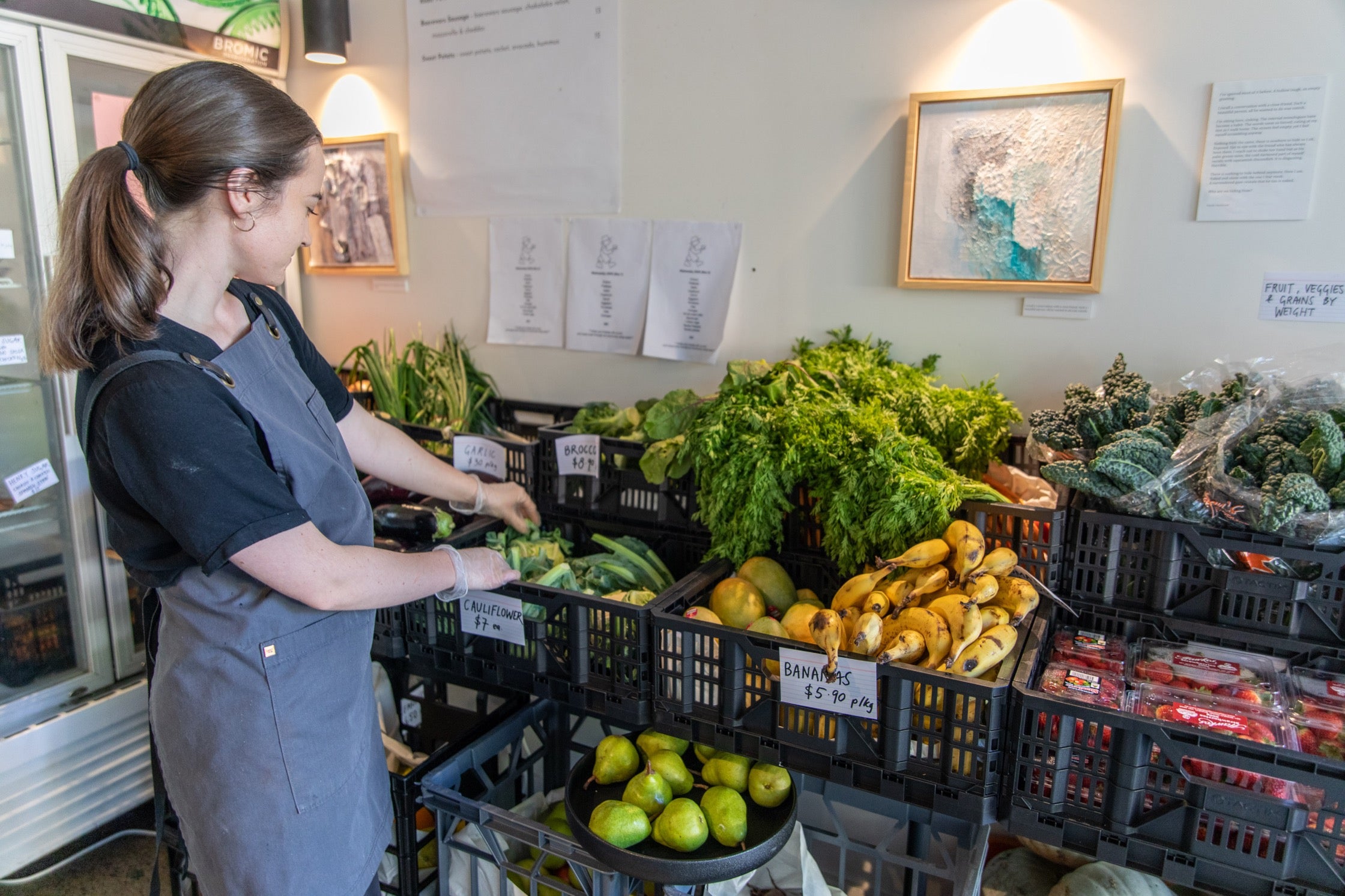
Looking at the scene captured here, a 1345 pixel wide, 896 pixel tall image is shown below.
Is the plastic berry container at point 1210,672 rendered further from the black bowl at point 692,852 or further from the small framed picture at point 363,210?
the small framed picture at point 363,210

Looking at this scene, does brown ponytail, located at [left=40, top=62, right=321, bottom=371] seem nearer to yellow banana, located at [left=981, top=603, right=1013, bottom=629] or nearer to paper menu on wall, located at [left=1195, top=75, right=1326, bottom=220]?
yellow banana, located at [left=981, top=603, right=1013, bottom=629]

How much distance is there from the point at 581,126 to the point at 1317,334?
76.8 inches

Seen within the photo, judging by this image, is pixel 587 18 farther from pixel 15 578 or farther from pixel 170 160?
pixel 15 578

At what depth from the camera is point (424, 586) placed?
1.46m

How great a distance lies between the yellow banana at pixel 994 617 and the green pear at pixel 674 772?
62 centimetres

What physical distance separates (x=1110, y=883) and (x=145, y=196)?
A: 206cm

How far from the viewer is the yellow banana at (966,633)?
132cm

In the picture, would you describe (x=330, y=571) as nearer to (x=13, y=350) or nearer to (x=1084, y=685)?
(x=1084, y=685)

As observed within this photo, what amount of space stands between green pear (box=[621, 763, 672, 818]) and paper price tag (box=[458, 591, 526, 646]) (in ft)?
1.19

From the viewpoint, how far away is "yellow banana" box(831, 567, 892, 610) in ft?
4.85

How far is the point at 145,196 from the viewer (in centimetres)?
121

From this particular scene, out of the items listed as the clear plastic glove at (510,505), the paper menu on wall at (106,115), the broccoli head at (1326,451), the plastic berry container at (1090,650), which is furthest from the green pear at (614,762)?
the paper menu on wall at (106,115)

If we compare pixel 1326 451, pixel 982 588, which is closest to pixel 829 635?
pixel 982 588

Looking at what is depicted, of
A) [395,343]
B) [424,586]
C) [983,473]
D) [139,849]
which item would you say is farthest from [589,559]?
[139,849]
